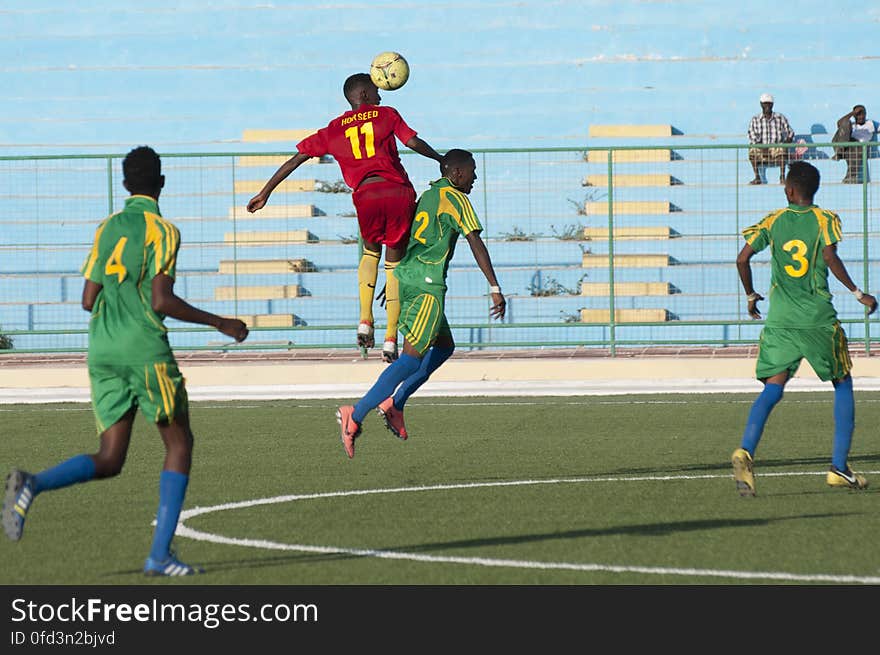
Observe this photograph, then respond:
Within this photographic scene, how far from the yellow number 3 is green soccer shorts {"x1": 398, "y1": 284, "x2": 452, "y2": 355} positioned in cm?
236

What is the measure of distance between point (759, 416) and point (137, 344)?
4.06m

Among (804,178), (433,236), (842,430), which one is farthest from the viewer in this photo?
(433,236)

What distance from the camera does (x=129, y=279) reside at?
6.66 meters

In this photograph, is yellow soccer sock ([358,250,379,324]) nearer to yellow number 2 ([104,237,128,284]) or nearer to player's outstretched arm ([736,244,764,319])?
player's outstretched arm ([736,244,764,319])

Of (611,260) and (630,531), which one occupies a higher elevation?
(611,260)

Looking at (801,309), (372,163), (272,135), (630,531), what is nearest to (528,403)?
(372,163)

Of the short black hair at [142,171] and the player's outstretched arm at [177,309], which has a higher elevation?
the short black hair at [142,171]

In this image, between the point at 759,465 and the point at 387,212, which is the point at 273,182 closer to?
the point at 387,212

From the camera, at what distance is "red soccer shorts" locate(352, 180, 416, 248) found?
1120 centimetres

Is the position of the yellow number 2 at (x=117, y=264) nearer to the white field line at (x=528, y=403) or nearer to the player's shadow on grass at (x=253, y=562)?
the player's shadow on grass at (x=253, y=562)

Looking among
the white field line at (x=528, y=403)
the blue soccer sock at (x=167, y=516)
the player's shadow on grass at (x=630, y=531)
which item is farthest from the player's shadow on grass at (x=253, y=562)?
the white field line at (x=528, y=403)

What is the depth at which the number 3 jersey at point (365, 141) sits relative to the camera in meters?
11.2

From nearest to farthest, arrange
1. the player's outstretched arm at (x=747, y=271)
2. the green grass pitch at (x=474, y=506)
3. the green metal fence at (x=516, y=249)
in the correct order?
the green grass pitch at (x=474, y=506)
the player's outstretched arm at (x=747, y=271)
the green metal fence at (x=516, y=249)

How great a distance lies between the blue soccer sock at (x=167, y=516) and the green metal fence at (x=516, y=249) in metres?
13.7
